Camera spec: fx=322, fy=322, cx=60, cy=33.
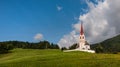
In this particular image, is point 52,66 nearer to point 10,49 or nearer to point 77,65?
point 77,65

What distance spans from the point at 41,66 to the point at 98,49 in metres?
119

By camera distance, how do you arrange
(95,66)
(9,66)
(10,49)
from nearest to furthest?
(95,66)
(9,66)
(10,49)

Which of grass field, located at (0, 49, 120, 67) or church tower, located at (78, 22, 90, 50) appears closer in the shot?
grass field, located at (0, 49, 120, 67)

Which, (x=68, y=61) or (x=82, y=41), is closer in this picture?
(x=68, y=61)

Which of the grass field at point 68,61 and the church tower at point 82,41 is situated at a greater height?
the church tower at point 82,41

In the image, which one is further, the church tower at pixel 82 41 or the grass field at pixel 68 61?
the church tower at pixel 82 41

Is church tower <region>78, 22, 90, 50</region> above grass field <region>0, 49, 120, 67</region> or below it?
above

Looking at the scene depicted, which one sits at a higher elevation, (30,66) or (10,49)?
(10,49)

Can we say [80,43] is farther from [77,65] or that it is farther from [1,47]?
[77,65]

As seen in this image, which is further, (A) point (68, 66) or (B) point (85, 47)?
(B) point (85, 47)

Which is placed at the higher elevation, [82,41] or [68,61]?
[82,41]

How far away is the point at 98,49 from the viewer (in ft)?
604

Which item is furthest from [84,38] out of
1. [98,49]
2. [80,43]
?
[98,49]

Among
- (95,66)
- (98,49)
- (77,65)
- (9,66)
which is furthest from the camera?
(98,49)
